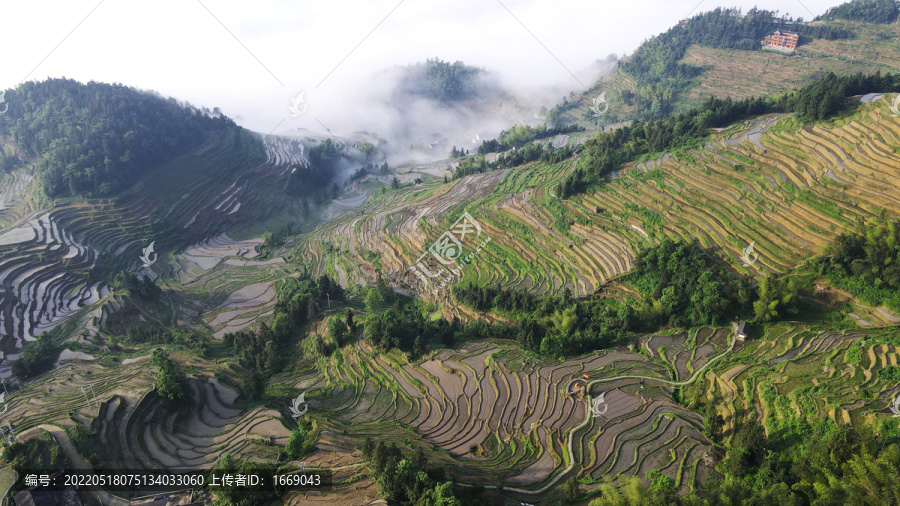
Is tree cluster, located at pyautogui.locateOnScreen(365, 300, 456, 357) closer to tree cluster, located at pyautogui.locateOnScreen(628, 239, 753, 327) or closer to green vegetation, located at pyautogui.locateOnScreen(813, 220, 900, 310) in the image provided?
tree cluster, located at pyautogui.locateOnScreen(628, 239, 753, 327)

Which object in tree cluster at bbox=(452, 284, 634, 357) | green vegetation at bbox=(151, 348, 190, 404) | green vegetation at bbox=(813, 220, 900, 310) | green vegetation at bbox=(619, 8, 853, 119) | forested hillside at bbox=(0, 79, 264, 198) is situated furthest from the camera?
green vegetation at bbox=(619, 8, 853, 119)

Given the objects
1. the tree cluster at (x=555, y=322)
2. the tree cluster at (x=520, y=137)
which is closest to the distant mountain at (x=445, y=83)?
the tree cluster at (x=520, y=137)

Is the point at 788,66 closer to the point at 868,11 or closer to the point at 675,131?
the point at 868,11

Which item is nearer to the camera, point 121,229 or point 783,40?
point 121,229

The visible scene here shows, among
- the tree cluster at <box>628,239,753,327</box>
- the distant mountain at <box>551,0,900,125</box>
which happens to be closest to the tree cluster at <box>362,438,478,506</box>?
the tree cluster at <box>628,239,753,327</box>

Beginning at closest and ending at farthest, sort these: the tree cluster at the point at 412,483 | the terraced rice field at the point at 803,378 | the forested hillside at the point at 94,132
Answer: the tree cluster at the point at 412,483 < the terraced rice field at the point at 803,378 < the forested hillside at the point at 94,132

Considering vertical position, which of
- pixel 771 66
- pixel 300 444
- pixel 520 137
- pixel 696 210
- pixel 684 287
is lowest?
pixel 300 444

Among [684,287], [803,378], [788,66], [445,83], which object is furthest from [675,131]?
[445,83]

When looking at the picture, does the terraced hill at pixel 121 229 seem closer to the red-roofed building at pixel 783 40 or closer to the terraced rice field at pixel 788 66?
the terraced rice field at pixel 788 66
